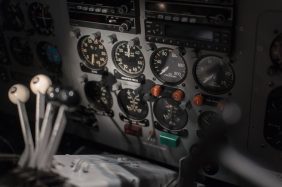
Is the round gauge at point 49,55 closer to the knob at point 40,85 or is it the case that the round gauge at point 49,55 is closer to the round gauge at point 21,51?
the round gauge at point 21,51

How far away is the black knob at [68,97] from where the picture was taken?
175 cm

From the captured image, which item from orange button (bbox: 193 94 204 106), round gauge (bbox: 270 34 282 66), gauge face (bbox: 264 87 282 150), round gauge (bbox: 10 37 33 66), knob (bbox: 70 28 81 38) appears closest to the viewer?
round gauge (bbox: 270 34 282 66)

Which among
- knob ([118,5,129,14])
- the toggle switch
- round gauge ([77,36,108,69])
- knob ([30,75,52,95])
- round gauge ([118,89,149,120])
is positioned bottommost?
the toggle switch

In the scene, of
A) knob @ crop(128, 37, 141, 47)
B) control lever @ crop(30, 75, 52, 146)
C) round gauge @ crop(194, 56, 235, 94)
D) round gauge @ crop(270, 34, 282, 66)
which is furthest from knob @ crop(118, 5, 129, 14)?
round gauge @ crop(270, 34, 282, 66)

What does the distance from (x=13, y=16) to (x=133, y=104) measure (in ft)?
3.61

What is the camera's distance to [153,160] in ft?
9.21

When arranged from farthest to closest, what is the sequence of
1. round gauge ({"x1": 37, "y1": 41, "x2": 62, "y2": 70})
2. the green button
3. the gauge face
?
1. round gauge ({"x1": 37, "y1": 41, "x2": 62, "y2": 70})
2. the green button
3. the gauge face

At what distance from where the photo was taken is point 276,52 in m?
2.04

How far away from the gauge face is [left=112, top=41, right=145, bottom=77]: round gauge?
783 mm

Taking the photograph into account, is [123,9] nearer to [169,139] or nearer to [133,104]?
[133,104]

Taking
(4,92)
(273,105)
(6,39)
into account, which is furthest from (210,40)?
(4,92)

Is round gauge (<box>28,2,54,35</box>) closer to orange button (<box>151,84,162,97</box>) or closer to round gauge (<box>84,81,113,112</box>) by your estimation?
round gauge (<box>84,81,113,112</box>)

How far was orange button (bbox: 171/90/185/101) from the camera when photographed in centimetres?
239

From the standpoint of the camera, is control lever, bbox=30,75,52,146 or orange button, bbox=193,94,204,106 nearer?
control lever, bbox=30,75,52,146
